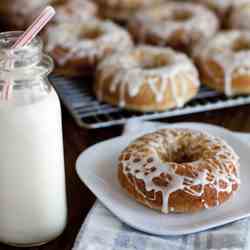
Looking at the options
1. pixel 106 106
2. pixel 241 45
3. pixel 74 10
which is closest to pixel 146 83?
pixel 106 106

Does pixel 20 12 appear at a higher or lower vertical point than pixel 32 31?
lower

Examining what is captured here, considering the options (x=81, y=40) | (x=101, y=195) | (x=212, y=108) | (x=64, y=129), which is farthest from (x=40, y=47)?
(x=81, y=40)

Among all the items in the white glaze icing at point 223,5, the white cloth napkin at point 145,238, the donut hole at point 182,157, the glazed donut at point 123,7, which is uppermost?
the donut hole at point 182,157

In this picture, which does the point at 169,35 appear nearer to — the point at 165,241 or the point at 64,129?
the point at 64,129

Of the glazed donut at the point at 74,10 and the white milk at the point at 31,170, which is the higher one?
the white milk at the point at 31,170

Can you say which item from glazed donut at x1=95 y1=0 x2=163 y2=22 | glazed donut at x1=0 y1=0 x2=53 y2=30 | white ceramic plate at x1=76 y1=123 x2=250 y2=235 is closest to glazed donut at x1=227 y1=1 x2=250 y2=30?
glazed donut at x1=95 y1=0 x2=163 y2=22

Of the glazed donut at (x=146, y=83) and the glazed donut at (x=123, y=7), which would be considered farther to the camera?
the glazed donut at (x=123, y=7)

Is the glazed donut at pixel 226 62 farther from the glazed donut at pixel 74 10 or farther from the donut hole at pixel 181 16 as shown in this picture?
the glazed donut at pixel 74 10

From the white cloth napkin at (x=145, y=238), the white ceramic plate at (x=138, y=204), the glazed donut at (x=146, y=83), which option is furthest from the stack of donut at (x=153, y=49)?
the white cloth napkin at (x=145, y=238)

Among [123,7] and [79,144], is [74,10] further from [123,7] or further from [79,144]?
[79,144]
